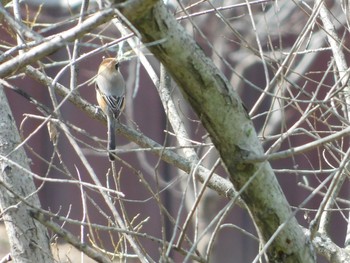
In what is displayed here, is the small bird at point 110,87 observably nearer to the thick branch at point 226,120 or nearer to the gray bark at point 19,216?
the gray bark at point 19,216

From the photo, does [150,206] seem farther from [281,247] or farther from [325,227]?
[281,247]

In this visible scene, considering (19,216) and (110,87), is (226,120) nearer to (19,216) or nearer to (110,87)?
(19,216)

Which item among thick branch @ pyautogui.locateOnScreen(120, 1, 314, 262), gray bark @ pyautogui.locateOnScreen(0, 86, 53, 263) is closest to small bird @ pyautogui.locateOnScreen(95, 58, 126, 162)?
gray bark @ pyautogui.locateOnScreen(0, 86, 53, 263)

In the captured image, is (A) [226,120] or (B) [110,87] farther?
(B) [110,87]

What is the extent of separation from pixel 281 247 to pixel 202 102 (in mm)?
549

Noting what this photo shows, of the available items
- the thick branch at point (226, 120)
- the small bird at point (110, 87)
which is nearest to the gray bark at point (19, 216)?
the thick branch at point (226, 120)

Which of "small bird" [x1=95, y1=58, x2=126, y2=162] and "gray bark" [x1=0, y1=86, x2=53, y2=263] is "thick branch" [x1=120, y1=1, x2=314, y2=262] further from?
"small bird" [x1=95, y1=58, x2=126, y2=162]

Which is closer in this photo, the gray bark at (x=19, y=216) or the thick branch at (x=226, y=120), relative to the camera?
the thick branch at (x=226, y=120)

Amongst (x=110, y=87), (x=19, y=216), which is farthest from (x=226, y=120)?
(x=110, y=87)

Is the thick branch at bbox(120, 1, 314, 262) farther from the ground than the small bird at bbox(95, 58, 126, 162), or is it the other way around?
the thick branch at bbox(120, 1, 314, 262)

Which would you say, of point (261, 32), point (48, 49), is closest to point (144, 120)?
point (261, 32)

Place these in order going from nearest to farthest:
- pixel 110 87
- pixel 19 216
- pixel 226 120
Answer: pixel 226 120 < pixel 19 216 < pixel 110 87

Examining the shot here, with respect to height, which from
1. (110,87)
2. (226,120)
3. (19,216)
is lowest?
(110,87)

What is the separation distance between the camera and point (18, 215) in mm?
3504
